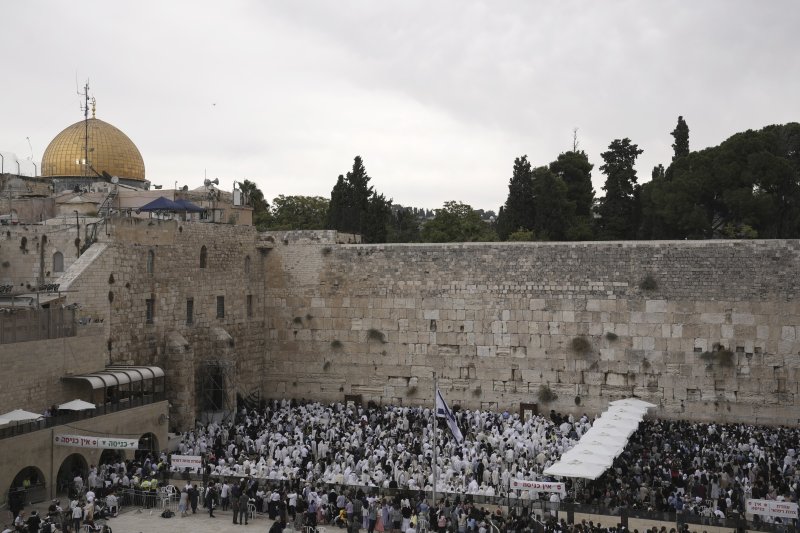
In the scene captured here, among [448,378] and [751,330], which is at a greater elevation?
[751,330]

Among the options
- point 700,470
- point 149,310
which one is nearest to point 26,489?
point 149,310

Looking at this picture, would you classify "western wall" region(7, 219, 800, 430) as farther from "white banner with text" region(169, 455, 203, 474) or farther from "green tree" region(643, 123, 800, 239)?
"green tree" region(643, 123, 800, 239)

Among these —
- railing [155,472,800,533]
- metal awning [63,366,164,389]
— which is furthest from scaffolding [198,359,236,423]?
railing [155,472,800,533]

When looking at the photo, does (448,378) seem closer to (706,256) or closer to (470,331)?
(470,331)

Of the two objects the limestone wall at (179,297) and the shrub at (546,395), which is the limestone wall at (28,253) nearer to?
the limestone wall at (179,297)

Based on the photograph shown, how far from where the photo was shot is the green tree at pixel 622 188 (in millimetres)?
40688

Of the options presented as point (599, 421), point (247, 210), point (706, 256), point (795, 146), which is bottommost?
point (599, 421)

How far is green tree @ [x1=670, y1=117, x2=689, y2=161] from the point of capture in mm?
39062

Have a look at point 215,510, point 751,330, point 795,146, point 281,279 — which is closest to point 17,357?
point 215,510

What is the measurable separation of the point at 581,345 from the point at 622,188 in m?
17.6

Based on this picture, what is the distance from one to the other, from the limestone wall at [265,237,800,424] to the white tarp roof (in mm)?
2320

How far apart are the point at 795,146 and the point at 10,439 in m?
31.3

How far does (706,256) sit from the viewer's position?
24.2 metres

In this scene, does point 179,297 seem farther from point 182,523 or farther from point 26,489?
point 182,523
